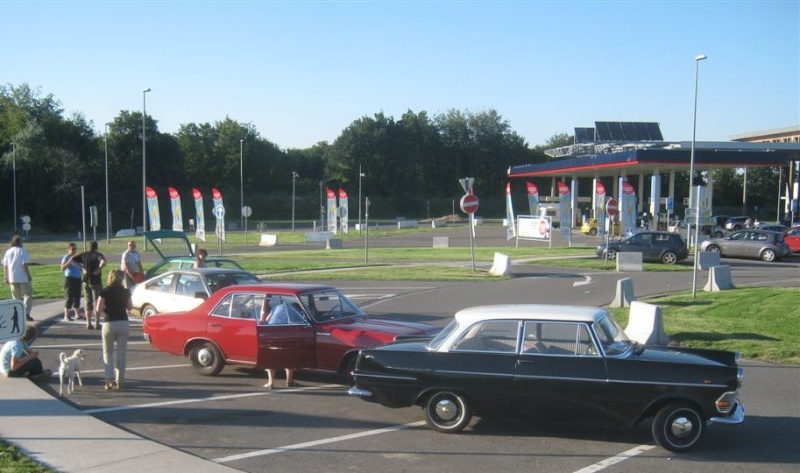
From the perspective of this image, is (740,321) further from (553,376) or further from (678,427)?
(553,376)

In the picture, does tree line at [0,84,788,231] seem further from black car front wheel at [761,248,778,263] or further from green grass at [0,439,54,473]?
green grass at [0,439,54,473]

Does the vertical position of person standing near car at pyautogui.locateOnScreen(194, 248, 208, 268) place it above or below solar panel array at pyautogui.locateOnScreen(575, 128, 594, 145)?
below

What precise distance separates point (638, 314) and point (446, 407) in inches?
273

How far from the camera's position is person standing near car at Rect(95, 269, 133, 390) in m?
9.78

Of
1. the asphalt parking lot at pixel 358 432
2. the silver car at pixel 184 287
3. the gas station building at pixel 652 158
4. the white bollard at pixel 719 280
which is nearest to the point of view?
the asphalt parking lot at pixel 358 432

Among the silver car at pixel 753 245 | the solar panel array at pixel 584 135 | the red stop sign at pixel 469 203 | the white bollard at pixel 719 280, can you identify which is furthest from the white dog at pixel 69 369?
the solar panel array at pixel 584 135

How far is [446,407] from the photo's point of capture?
26.3 ft

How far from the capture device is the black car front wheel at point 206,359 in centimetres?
1088

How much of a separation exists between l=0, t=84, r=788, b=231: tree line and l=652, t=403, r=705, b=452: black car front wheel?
78.5 metres

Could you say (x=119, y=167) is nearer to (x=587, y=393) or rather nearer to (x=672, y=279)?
(x=672, y=279)

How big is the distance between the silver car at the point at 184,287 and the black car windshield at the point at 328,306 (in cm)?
410

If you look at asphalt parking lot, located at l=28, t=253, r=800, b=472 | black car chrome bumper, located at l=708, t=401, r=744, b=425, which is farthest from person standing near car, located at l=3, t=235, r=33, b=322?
black car chrome bumper, located at l=708, t=401, r=744, b=425

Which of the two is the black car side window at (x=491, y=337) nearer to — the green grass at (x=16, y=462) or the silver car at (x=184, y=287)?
the green grass at (x=16, y=462)

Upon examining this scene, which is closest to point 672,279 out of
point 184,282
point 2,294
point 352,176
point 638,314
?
point 638,314
